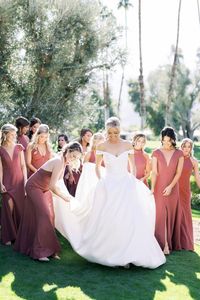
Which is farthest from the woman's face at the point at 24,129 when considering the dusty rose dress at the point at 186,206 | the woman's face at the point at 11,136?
the dusty rose dress at the point at 186,206

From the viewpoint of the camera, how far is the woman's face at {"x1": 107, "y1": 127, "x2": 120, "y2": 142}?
7.62 m

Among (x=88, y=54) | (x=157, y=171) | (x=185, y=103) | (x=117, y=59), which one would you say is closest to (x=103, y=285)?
(x=157, y=171)

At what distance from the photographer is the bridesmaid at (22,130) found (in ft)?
32.9

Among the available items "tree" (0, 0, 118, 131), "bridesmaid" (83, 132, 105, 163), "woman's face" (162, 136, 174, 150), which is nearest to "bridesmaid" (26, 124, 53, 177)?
"bridesmaid" (83, 132, 105, 163)

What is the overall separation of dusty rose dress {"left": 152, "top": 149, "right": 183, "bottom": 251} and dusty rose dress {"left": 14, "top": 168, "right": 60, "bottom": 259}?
211 centimetres

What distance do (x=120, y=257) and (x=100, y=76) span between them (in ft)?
57.3

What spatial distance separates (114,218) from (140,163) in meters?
2.87

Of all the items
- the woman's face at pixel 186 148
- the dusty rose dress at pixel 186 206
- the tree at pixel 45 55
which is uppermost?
the tree at pixel 45 55

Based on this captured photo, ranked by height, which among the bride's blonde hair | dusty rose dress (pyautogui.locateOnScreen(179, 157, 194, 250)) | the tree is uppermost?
the tree

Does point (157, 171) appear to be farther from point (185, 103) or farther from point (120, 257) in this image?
point (185, 103)

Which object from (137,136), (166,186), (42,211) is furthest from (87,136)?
(42,211)

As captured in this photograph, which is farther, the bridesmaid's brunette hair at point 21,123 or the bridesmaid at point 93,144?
the bridesmaid's brunette hair at point 21,123

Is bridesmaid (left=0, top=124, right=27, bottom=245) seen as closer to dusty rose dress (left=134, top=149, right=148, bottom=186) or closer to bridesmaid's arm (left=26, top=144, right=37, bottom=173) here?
bridesmaid's arm (left=26, top=144, right=37, bottom=173)

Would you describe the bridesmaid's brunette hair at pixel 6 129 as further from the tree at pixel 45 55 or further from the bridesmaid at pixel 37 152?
the tree at pixel 45 55
